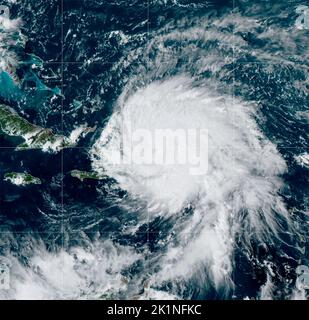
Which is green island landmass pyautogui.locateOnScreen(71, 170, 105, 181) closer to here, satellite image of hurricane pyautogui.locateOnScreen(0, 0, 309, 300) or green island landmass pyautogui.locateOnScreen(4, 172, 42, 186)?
satellite image of hurricane pyautogui.locateOnScreen(0, 0, 309, 300)

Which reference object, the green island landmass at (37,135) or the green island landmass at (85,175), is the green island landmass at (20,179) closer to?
the green island landmass at (37,135)

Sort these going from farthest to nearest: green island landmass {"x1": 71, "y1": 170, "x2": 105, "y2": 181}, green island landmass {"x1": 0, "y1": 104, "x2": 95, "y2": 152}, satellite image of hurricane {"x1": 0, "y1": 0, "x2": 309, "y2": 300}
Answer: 1. green island landmass {"x1": 0, "y1": 104, "x2": 95, "y2": 152}
2. green island landmass {"x1": 71, "y1": 170, "x2": 105, "y2": 181}
3. satellite image of hurricane {"x1": 0, "y1": 0, "x2": 309, "y2": 300}

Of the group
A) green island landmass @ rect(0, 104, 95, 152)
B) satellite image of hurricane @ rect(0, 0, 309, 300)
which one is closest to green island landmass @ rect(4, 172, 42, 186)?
satellite image of hurricane @ rect(0, 0, 309, 300)

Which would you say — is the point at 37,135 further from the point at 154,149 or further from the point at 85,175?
the point at 154,149

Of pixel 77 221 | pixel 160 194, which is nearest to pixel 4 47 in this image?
pixel 77 221

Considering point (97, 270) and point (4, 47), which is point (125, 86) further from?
point (97, 270)

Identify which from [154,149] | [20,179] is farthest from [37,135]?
[154,149]
